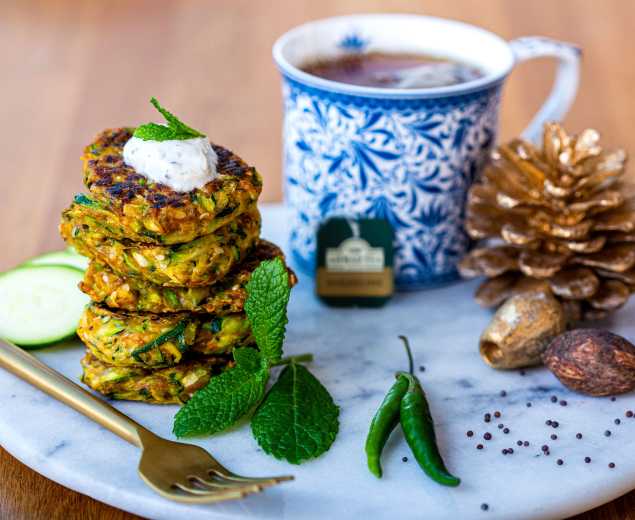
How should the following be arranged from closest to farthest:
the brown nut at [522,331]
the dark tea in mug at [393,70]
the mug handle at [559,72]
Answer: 1. the brown nut at [522,331]
2. the dark tea in mug at [393,70]
3. the mug handle at [559,72]

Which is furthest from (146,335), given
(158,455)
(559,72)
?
(559,72)

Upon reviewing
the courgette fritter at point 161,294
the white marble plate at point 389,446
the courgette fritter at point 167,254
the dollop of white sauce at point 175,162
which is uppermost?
the dollop of white sauce at point 175,162

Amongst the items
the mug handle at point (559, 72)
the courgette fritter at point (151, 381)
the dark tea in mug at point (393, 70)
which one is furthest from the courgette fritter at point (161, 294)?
the mug handle at point (559, 72)

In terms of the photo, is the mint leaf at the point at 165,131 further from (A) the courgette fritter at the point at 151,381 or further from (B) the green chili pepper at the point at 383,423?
(B) the green chili pepper at the point at 383,423

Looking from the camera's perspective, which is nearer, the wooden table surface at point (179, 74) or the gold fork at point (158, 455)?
the gold fork at point (158, 455)

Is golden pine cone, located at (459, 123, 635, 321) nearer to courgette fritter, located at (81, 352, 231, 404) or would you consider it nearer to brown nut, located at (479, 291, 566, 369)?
brown nut, located at (479, 291, 566, 369)

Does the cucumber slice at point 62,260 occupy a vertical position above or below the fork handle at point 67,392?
above

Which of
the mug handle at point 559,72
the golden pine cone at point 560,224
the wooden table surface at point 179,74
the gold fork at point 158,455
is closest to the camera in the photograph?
the gold fork at point 158,455

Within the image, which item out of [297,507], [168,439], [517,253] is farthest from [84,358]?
[517,253]
